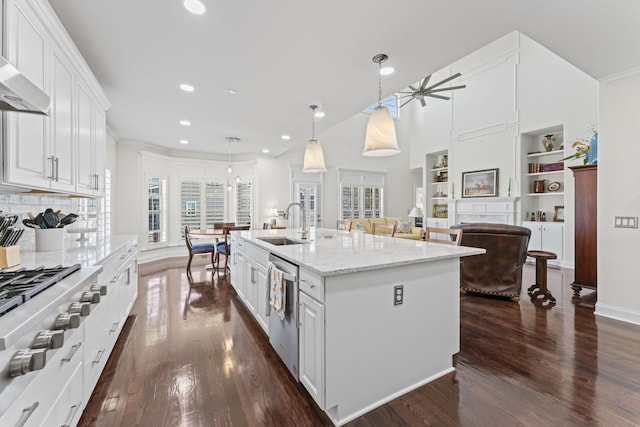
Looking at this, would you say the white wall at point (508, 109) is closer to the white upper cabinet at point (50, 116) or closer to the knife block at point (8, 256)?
the white upper cabinet at point (50, 116)

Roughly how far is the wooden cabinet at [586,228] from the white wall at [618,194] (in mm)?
600

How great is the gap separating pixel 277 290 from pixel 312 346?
0.49 meters

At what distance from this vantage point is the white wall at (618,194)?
2709mm

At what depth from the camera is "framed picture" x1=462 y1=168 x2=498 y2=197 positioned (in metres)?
6.52

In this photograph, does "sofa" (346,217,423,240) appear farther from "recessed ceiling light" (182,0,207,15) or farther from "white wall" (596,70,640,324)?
"recessed ceiling light" (182,0,207,15)

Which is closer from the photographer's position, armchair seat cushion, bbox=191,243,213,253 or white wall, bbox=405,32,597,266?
armchair seat cushion, bbox=191,243,213,253

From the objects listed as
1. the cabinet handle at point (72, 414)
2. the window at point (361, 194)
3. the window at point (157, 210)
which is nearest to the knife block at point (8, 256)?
the cabinet handle at point (72, 414)

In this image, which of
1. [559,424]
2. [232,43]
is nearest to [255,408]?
[559,424]

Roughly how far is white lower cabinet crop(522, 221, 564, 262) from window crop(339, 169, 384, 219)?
163 inches

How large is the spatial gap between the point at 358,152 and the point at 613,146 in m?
6.28

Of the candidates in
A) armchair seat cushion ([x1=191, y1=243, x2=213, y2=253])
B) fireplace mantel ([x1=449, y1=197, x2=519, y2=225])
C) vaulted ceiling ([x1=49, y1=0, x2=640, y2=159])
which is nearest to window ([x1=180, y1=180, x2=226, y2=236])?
armchair seat cushion ([x1=191, y1=243, x2=213, y2=253])

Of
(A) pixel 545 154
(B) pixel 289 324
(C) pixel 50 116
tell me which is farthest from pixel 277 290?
(A) pixel 545 154

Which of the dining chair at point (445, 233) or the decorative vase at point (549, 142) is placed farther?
the decorative vase at point (549, 142)

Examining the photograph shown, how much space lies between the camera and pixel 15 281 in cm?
108
